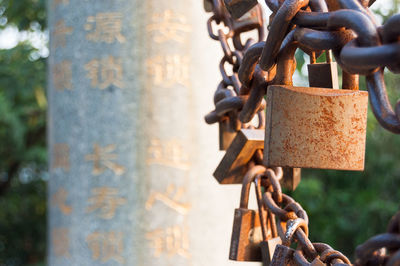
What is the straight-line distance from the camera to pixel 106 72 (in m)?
1.19

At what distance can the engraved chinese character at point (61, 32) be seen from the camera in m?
1.24

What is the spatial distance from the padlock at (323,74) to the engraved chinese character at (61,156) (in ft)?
3.05

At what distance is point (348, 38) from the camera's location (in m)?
0.28

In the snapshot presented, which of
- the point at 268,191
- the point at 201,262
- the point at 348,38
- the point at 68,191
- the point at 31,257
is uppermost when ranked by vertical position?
the point at 348,38

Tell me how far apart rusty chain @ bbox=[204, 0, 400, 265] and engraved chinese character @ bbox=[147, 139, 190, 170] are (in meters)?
0.66

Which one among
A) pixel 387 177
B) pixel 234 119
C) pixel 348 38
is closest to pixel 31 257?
pixel 387 177

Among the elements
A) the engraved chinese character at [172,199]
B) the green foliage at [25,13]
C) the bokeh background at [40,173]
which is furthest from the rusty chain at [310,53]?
the green foliage at [25,13]

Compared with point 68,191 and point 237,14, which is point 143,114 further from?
point 237,14

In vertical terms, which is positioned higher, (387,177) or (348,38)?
(348,38)

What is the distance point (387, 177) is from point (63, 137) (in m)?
2.22

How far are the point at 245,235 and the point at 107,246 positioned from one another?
744mm

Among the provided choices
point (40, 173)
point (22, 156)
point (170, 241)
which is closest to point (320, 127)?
point (170, 241)

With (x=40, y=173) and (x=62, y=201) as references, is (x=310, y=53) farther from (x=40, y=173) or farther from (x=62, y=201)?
(x=40, y=173)

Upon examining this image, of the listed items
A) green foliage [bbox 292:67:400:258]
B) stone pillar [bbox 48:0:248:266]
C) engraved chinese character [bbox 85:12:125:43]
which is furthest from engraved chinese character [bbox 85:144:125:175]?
green foliage [bbox 292:67:400:258]
